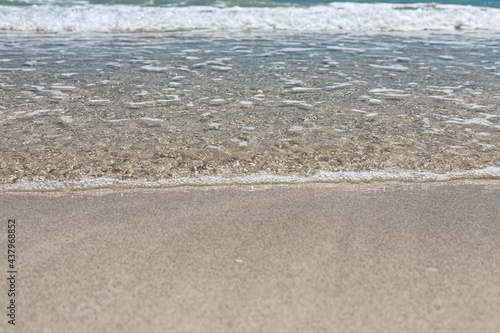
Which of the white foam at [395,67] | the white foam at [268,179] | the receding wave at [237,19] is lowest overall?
the white foam at [268,179]

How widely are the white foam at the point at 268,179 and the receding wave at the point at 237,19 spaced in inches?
315

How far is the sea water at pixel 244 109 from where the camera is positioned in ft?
9.17

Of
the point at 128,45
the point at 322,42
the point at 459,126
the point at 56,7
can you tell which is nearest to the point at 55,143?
the point at 459,126

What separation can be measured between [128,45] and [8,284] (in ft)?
21.7

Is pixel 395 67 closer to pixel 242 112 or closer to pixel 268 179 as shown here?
pixel 242 112

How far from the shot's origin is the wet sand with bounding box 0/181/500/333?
153cm

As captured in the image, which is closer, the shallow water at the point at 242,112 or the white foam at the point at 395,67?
the shallow water at the point at 242,112

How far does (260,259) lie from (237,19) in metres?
9.49

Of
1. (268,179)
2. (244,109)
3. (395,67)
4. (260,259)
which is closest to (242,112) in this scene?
(244,109)

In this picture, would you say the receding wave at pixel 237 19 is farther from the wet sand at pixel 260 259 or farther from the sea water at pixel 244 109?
the wet sand at pixel 260 259

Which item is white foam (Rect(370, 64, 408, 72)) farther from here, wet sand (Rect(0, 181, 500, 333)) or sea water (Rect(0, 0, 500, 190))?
wet sand (Rect(0, 181, 500, 333))

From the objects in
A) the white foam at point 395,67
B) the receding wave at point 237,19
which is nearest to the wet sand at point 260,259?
the white foam at point 395,67

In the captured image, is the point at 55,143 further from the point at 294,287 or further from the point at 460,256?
the point at 460,256

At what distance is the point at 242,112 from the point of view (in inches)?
153
